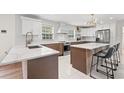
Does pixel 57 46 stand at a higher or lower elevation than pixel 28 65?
higher

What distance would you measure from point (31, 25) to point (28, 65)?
1.38 ft

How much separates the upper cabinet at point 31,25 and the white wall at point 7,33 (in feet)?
0.33

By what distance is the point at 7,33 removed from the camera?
85 centimetres

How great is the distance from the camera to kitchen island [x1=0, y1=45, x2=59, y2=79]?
84 cm

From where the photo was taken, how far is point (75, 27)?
1.18 metres

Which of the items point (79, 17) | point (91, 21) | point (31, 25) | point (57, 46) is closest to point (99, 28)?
point (91, 21)

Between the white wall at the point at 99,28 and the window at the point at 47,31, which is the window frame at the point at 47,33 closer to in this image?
the window at the point at 47,31

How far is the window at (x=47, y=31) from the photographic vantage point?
3.62 feet

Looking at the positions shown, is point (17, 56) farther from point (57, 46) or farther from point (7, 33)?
point (57, 46)

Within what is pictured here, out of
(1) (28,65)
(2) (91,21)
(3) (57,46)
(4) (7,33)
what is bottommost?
(1) (28,65)

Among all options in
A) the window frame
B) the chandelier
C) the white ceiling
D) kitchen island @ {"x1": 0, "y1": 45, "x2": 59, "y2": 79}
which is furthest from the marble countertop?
the chandelier

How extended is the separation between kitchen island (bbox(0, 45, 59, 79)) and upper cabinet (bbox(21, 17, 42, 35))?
0.69 ft
